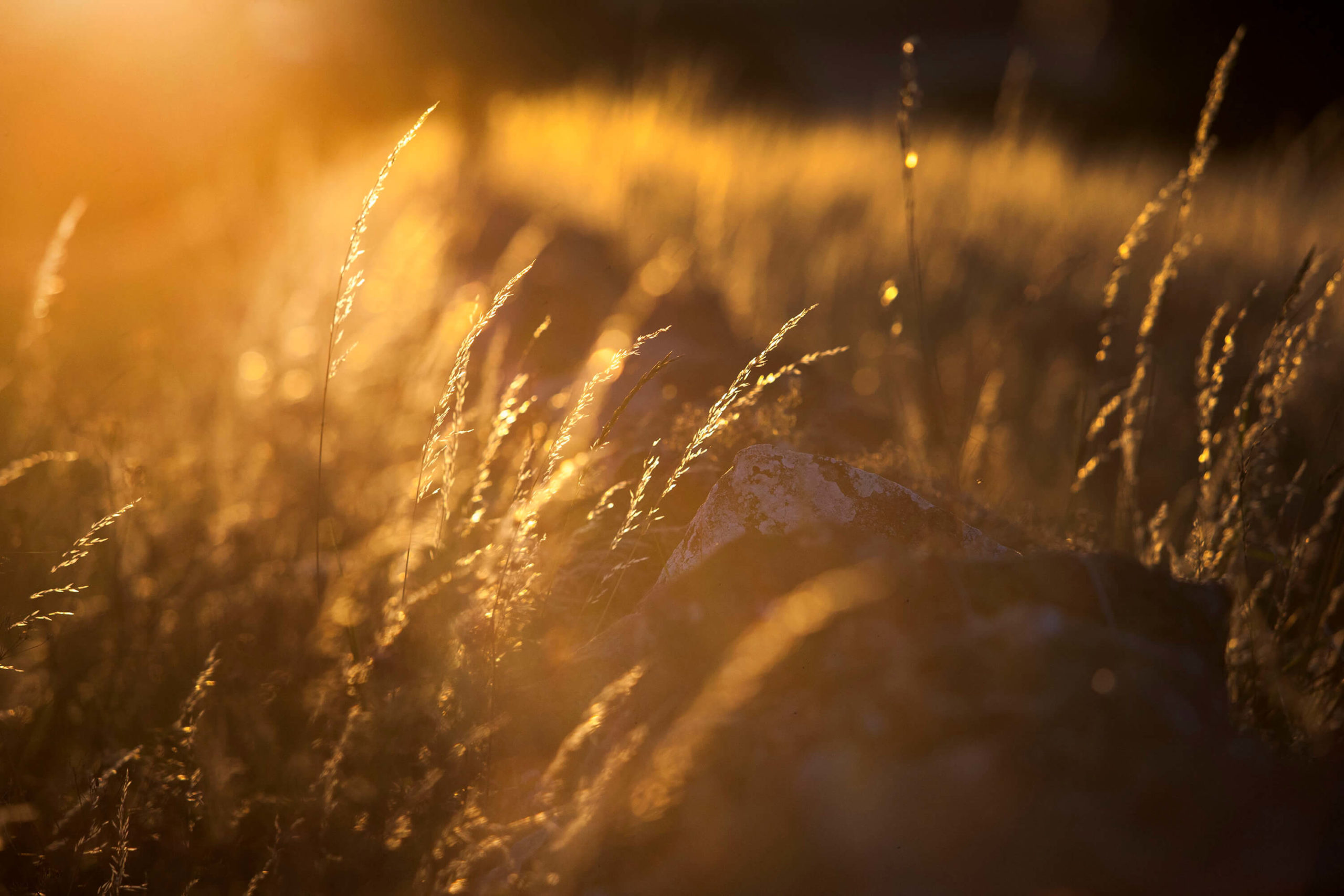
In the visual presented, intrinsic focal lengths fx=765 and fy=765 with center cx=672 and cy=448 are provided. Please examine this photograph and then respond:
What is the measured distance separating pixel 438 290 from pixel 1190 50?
696 inches

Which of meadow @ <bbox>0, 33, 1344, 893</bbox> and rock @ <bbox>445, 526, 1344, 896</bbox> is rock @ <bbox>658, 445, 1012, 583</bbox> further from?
rock @ <bbox>445, 526, 1344, 896</bbox>

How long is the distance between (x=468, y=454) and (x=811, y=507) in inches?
50.0

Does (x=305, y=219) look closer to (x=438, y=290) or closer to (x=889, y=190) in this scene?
(x=438, y=290)

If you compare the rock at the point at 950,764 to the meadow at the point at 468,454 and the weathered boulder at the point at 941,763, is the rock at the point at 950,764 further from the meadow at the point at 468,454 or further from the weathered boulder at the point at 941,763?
the meadow at the point at 468,454

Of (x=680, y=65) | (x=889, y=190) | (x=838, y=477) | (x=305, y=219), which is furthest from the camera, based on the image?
(x=680, y=65)

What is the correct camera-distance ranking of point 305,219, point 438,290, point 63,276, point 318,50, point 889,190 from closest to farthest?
point 438,290
point 63,276
point 305,219
point 889,190
point 318,50

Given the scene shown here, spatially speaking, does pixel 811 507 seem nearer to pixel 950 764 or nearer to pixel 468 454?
pixel 950 764

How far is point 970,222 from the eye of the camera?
5.64m

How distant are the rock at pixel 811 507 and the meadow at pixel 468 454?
14 centimetres

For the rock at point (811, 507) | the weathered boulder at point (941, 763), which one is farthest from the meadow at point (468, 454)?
the weathered boulder at point (941, 763)

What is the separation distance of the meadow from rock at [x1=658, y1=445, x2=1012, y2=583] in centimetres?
14

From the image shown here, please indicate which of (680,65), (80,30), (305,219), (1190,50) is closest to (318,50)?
(80,30)

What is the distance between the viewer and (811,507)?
166cm

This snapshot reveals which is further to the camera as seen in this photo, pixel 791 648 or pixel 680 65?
pixel 680 65
